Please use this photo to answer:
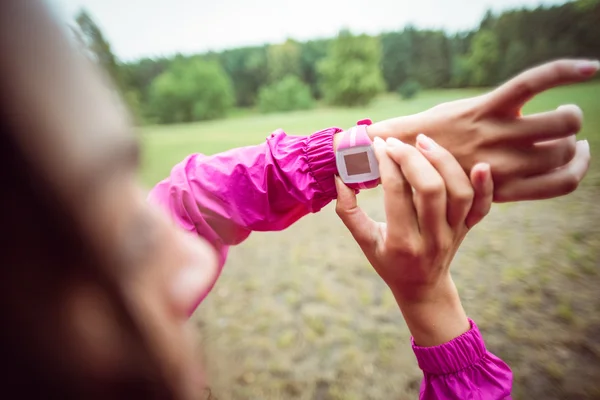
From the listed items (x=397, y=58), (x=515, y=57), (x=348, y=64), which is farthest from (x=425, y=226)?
(x=348, y=64)

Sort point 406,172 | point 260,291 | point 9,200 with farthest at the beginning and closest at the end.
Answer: point 260,291 → point 406,172 → point 9,200

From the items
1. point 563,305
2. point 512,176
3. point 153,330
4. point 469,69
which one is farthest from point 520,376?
point 469,69

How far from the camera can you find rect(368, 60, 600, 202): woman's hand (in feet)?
1.57

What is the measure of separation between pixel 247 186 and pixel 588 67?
56 cm

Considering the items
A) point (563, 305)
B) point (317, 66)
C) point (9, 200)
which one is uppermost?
point (9, 200)

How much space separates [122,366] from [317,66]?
6773mm

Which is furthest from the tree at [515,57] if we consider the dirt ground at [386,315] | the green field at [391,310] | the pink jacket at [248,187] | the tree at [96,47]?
the tree at [96,47]

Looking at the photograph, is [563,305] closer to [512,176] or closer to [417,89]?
[512,176]

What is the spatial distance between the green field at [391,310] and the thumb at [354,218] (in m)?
0.43

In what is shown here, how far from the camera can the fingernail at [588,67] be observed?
1.31 ft

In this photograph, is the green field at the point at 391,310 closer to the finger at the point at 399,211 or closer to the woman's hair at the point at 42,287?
the finger at the point at 399,211

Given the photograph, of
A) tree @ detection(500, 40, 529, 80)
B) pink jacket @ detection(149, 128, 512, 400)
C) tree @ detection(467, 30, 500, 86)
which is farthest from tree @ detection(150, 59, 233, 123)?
pink jacket @ detection(149, 128, 512, 400)

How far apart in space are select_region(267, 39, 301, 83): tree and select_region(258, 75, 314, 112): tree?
5.9 inches

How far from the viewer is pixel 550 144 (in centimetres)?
52
